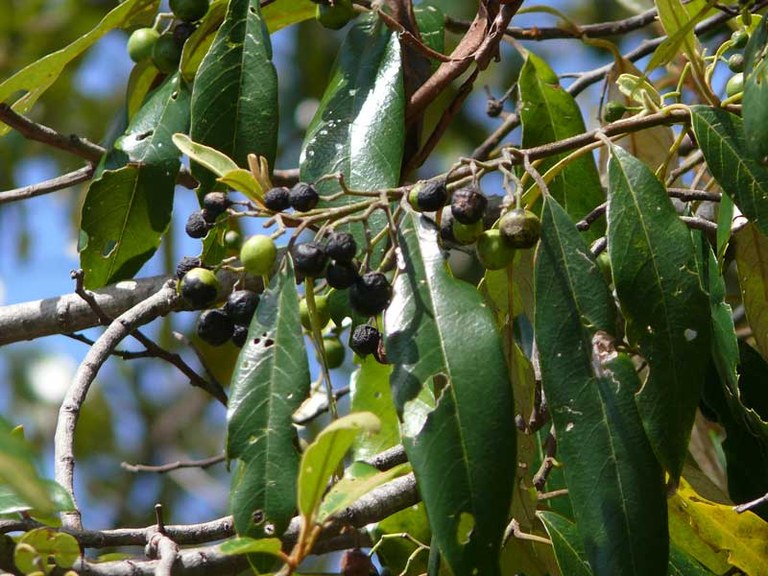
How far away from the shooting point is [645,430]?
3.76 feet

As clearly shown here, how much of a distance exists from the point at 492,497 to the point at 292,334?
264 mm

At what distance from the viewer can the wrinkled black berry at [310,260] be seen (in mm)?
1150

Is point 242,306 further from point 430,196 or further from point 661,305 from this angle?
point 661,305

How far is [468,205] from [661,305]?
9.3 inches

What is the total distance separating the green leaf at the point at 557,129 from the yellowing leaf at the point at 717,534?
40cm

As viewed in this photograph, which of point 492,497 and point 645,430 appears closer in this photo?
point 492,497

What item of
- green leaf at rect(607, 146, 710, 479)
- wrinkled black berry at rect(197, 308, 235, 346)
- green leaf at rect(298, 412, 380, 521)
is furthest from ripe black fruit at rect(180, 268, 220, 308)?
green leaf at rect(607, 146, 710, 479)

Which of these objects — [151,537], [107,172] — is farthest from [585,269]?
[107,172]

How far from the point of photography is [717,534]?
147 cm

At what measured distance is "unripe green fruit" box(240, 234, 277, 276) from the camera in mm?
1191

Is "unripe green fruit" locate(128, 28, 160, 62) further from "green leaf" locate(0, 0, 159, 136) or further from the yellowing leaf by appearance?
the yellowing leaf

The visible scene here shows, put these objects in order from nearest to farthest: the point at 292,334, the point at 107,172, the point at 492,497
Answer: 1. the point at 492,497
2. the point at 292,334
3. the point at 107,172

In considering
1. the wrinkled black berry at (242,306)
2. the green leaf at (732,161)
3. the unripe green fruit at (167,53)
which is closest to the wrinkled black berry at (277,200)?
the wrinkled black berry at (242,306)

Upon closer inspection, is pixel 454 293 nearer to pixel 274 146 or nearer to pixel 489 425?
pixel 489 425
